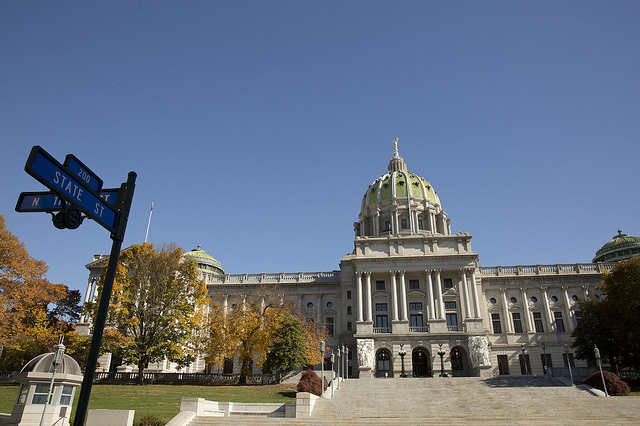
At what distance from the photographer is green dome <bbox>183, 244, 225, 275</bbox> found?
271ft

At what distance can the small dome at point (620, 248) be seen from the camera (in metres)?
78.1

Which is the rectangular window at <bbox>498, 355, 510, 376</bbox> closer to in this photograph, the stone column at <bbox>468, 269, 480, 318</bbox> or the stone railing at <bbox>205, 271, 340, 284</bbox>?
the stone column at <bbox>468, 269, 480, 318</bbox>

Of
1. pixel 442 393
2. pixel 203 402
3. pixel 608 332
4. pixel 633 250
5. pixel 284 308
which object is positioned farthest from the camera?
pixel 633 250

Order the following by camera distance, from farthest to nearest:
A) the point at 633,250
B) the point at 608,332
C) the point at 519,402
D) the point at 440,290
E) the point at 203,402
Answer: the point at 633,250
the point at 440,290
the point at 608,332
the point at 519,402
the point at 203,402

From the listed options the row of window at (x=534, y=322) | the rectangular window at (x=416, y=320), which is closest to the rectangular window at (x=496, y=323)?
the row of window at (x=534, y=322)

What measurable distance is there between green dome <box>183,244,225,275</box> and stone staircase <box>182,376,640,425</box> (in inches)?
1921

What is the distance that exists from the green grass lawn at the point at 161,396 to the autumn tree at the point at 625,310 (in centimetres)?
2847

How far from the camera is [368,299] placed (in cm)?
5975

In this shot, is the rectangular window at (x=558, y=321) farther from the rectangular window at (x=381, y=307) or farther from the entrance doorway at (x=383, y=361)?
the entrance doorway at (x=383, y=361)

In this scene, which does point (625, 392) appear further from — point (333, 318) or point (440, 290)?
point (333, 318)

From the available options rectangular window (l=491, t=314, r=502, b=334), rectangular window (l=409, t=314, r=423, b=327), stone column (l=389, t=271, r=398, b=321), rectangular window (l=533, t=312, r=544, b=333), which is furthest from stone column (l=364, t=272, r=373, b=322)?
rectangular window (l=533, t=312, r=544, b=333)

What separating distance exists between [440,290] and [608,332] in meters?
19.3

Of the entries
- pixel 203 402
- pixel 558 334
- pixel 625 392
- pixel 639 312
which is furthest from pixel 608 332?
pixel 203 402

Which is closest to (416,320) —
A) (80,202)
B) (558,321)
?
(558,321)
